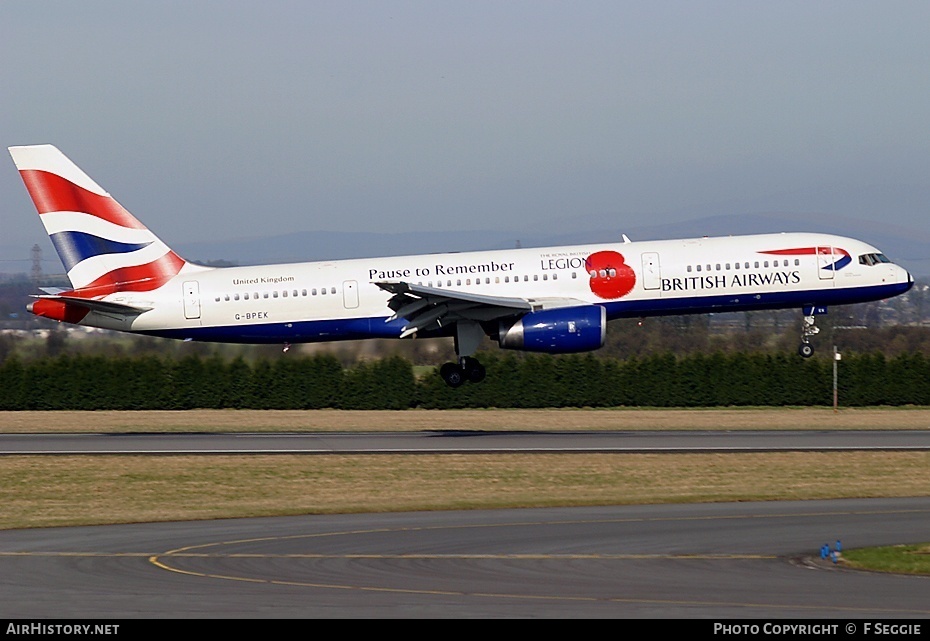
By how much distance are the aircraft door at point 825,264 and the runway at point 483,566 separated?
16.4 meters

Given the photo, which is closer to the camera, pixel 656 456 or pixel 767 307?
pixel 656 456

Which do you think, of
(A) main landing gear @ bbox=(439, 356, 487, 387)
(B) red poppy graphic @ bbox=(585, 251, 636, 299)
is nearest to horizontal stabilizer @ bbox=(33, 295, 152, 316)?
(A) main landing gear @ bbox=(439, 356, 487, 387)

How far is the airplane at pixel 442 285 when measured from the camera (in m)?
43.6

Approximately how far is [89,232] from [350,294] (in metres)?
10.1

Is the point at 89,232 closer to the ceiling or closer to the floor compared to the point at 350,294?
closer to the ceiling

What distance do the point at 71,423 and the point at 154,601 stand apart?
142 feet

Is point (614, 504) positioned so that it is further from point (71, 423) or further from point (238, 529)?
point (71, 423)

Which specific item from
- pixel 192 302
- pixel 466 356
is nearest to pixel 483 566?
pixel 466 356

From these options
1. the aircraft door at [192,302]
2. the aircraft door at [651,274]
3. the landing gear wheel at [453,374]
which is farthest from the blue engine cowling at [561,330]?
the aircraft door at [192,302]

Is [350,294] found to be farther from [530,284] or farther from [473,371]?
[530,284]

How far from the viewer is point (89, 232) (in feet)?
152

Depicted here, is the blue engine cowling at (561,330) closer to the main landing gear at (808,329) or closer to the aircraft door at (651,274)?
the aircraft door at (651,274)
